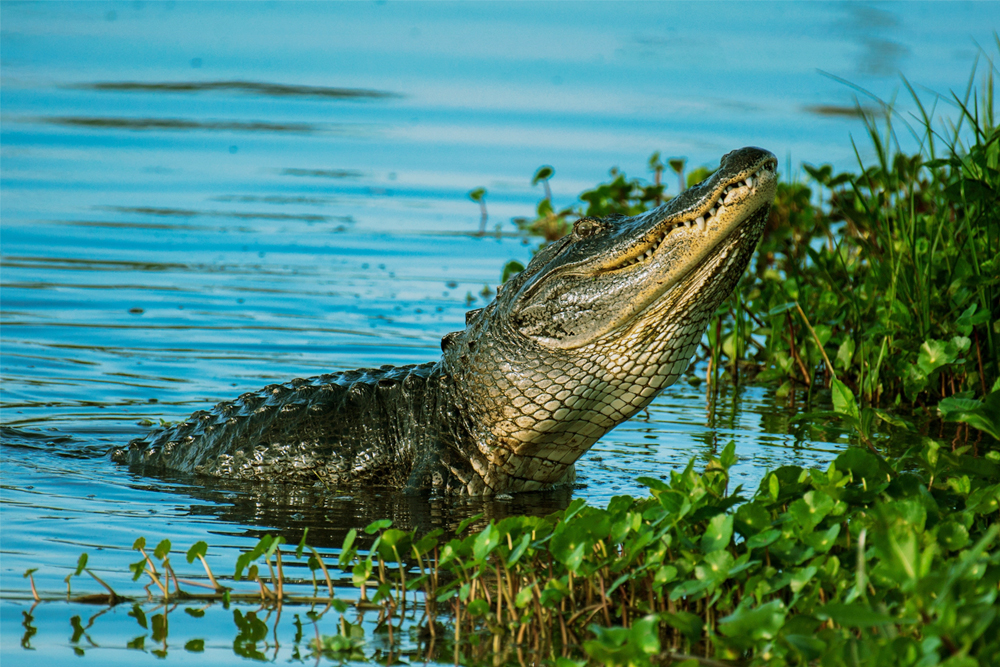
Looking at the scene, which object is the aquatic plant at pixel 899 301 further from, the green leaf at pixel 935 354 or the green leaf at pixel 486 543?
the green leaf at pixel 486 543

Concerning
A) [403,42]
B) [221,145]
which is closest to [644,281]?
[221,145]

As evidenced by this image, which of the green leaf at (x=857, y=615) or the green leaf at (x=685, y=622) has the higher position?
the green leaf at (x=857, y=615)

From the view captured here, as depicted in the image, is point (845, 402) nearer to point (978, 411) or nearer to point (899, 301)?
point (978, 411)

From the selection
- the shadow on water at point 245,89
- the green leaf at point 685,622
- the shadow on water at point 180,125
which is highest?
the shadow on water at point 245,89

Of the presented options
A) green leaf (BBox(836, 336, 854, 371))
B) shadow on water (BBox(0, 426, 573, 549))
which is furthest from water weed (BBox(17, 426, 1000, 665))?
green leaf (BBox(836, 336, 854, 371))

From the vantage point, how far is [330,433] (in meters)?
4.90

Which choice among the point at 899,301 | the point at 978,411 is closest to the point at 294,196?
the point at 899,301

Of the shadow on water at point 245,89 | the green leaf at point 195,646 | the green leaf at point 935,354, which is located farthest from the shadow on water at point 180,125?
the green leaf at point 195,646

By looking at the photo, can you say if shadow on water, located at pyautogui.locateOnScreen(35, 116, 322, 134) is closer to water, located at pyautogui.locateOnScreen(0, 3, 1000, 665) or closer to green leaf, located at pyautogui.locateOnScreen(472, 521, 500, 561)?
water, located at pyautogui.locateOnScreen(0, 3, 1000, 665)

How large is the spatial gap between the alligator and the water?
0.17 m

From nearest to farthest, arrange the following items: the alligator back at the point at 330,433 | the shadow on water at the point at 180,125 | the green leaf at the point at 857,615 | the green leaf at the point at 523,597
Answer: the green leaf at the point at 857,615, the green leaf at the point at 523,597, the alligator back at the point at 330,433, the shadow on water at the point at 180,125

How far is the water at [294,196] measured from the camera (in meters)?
4.57

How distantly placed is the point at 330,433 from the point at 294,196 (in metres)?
7.03

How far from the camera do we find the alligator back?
192 inches
